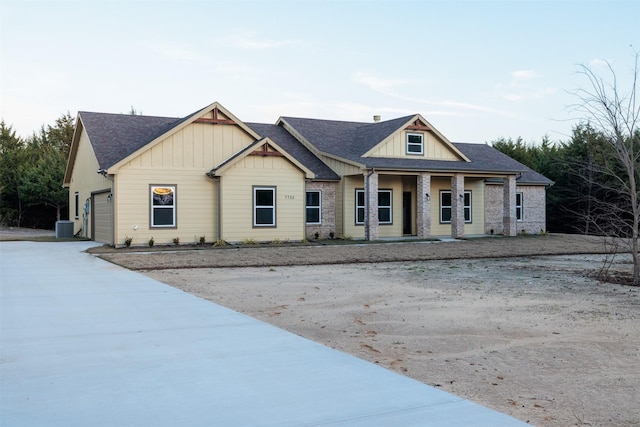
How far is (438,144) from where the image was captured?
28.5 m

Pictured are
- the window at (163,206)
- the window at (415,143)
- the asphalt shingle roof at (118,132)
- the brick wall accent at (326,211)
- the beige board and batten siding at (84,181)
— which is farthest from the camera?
the window at (415,143)

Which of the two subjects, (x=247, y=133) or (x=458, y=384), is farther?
(x=247, y=133)

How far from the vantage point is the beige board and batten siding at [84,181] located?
24.1m

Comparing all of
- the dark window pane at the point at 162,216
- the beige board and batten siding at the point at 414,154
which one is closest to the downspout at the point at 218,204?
the dark window pane at the point at 162,216

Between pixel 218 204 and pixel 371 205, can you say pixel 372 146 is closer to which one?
pixel 371 205

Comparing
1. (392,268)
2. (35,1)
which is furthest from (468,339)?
(35,1)

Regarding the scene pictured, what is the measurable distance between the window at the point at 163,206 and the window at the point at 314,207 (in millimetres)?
6371

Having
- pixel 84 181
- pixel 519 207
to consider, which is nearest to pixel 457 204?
pixel 519 207

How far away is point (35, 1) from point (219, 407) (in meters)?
16.1

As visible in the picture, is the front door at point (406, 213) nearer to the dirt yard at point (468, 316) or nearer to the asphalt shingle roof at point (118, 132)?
the dirt yard at point (468, 316)

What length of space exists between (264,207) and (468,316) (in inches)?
625

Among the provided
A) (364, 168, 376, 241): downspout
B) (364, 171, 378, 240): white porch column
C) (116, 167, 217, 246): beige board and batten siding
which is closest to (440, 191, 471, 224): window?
(364, 171, 378, 240): white porch column

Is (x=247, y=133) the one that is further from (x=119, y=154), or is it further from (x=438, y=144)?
(x=438, y=144)

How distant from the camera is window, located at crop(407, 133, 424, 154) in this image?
27781 mm
